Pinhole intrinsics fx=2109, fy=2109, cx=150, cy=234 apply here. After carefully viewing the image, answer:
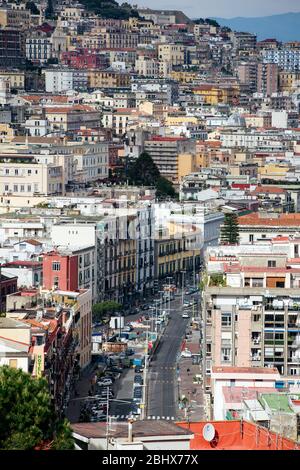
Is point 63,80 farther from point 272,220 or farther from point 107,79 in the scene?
point 272,220

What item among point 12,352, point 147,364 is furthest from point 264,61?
point 12,352

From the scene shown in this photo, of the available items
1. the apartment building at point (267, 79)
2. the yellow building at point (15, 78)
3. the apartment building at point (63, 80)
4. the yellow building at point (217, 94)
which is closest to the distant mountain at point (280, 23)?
the yellow building at point (15, 78)

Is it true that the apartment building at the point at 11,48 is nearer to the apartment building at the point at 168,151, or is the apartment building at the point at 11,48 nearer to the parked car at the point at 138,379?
the apartment building at the point at 168,151

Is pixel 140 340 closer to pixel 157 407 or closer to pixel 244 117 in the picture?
pixel 157 407

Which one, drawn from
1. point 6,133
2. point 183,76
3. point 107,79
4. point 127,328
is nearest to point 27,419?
point 127,328

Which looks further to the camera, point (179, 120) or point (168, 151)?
point (179, 120)

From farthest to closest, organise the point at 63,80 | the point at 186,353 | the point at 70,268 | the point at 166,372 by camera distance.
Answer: the point at 63,80 → the point at 70,268 → the point at 186,353 → the point at 166,372

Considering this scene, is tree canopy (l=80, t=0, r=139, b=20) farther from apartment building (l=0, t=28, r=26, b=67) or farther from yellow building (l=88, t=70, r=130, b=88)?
yellow building (l=88, t=70, r=130, b=88)
